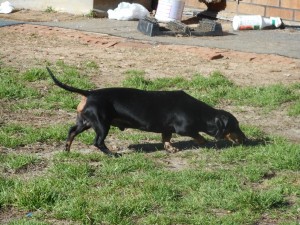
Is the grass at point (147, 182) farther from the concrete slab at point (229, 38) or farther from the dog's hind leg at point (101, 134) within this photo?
the concrete slab at point (229, 38)

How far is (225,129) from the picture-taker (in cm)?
687

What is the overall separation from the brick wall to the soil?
3136 millimetres

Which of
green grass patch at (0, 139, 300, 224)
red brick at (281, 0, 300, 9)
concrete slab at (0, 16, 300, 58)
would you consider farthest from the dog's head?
red brick at (281, 0, 300, 9)

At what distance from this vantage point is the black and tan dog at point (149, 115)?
6.55 metres

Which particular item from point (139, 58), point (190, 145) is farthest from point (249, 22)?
point (190, 145)

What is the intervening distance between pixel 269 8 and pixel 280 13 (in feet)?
0.73

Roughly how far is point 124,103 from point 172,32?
551cm

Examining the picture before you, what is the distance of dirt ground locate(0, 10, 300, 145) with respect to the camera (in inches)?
374

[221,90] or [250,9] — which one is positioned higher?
[250,9]

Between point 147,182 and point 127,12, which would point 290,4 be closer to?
point 127,12

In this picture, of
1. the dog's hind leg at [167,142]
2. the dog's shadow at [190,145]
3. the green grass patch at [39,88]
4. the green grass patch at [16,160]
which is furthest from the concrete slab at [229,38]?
the green grass patch at [16,160]

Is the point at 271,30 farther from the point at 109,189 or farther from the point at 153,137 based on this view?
the point at 109,189

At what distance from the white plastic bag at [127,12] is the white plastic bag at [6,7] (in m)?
1.95

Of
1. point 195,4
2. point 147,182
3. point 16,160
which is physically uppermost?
point 195,4
